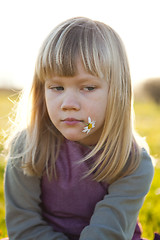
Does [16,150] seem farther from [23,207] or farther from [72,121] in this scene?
[72,121]

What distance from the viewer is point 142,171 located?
222 cm

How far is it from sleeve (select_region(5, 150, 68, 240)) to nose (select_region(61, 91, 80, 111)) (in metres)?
0.55

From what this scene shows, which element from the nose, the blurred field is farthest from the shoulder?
the nose

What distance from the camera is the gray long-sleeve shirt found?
214cm

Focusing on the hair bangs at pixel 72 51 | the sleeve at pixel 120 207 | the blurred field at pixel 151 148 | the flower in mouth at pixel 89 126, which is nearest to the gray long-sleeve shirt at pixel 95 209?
the sleeve at pixel 120 207

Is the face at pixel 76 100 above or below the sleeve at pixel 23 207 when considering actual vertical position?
above

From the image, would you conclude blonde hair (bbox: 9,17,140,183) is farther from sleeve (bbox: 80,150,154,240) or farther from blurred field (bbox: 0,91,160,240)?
blurred field (bbox: 0,91,160,240)

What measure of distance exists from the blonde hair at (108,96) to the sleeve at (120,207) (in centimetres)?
6

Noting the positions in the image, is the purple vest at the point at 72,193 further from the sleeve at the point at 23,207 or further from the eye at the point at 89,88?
the eye at the point at 89,88

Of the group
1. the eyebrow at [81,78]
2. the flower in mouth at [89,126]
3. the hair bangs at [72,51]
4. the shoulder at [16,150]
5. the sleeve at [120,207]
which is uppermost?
the hair bangs at [72,51]

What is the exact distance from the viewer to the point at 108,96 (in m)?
2.09

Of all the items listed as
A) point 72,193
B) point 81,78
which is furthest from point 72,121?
point 72,193

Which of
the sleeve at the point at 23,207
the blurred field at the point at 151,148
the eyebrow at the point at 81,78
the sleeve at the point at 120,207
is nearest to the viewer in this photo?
the eyebrow at the point at 81,78

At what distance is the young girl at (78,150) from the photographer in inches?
78.6
